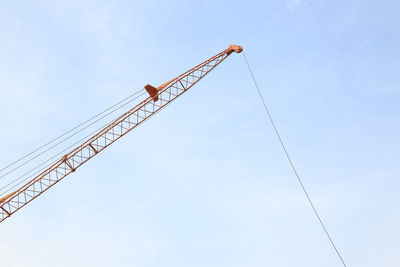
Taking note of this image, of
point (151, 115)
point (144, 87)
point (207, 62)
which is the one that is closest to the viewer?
point (144, 87)

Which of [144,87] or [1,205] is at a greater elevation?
[144,87]

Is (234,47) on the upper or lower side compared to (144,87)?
upper

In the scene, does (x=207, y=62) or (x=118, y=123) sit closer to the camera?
(x=118, y=123)

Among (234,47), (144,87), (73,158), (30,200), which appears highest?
(234,47)

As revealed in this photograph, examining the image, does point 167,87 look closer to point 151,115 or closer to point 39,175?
point 151,115

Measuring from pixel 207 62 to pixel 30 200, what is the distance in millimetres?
29903

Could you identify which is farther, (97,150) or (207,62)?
(207,62)

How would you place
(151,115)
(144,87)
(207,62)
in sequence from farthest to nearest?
(207,62) < (151,115) < (144,87)

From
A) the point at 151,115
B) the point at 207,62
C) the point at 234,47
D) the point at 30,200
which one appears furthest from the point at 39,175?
the point at 234,47

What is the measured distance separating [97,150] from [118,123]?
439cm

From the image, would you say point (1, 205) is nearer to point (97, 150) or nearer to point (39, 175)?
point (39, 175)

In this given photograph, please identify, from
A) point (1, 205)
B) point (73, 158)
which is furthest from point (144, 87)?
point (1, 205)

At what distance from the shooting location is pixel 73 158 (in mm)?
46844

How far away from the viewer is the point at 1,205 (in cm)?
4662
